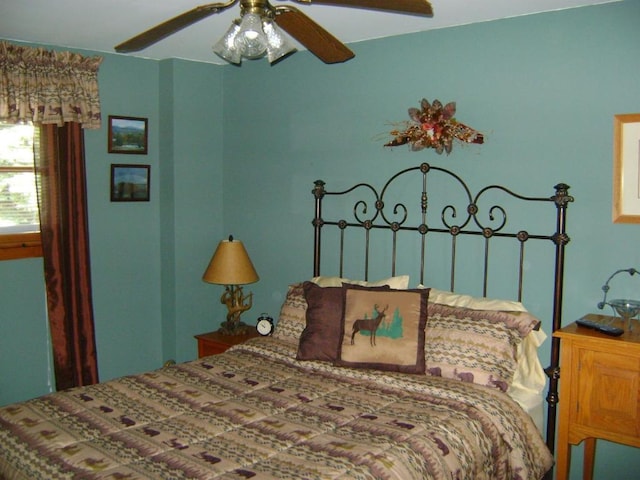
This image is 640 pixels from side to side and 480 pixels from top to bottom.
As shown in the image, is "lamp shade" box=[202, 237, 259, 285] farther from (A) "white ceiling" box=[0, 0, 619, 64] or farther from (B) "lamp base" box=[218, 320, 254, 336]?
(A) "white ceiling" box=[0, 0, 619, 64]

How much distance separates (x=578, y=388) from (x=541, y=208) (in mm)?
877

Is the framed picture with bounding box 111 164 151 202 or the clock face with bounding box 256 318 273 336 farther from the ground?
the framed picture with bounding box 111 164 151 202

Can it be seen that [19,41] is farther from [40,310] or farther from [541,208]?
[541,208]

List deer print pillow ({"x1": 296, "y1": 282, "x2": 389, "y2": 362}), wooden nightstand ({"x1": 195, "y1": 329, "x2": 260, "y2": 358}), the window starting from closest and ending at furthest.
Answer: deer print pillow ({"x1": 296, "y1": 282, "x2": 389, "y2": 362})
the window
wooden nightstand ({"x1": 195, "y1": 329, "x2": 260, "y2": 358})

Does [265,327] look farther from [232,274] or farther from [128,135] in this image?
[128,135]

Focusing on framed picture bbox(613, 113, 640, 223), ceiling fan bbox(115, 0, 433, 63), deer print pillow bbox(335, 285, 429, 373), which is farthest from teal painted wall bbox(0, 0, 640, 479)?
ceiling fan bbox(115, 0, 433, 63)

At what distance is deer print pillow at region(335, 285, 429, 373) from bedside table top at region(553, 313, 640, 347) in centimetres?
61

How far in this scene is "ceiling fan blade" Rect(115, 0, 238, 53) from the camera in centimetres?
199

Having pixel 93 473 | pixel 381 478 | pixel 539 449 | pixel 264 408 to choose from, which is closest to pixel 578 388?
pixel 539 449

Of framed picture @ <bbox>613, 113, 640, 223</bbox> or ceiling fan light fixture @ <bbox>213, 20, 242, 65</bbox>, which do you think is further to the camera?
framed picture @ <bbox>613, 113, 640, 223</bbox>

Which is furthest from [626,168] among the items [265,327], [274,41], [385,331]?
[265,327]

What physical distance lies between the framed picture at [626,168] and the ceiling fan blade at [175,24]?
1829mm

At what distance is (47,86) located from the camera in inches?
143

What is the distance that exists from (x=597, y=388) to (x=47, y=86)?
331 cm
